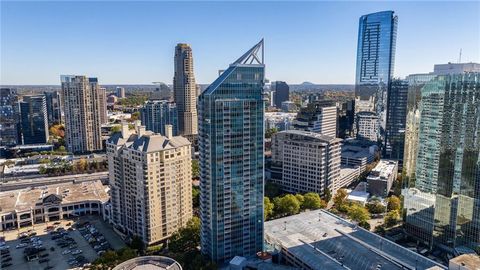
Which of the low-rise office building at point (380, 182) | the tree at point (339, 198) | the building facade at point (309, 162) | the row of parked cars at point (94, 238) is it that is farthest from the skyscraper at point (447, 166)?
the row of parked cars at point (94, 238)

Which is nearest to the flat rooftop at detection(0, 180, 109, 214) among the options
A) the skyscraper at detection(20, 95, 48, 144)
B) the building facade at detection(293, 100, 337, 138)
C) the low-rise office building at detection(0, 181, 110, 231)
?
the low-rise office building at detection(0, 181, 110, 231)

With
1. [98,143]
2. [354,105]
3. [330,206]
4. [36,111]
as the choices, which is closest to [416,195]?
[330,206]

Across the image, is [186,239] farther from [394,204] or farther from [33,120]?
[33,120]

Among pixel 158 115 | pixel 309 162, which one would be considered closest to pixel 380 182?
pixel 309 162

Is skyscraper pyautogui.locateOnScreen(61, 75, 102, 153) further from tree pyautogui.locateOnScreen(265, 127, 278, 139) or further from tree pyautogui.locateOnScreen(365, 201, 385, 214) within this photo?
tree pyautogui.locateOnScreen(365, 201, 385, 214)

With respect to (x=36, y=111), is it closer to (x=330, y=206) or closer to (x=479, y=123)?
(x=330, y=206)

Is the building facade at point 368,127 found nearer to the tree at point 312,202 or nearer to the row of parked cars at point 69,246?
the tree at point 312,202
